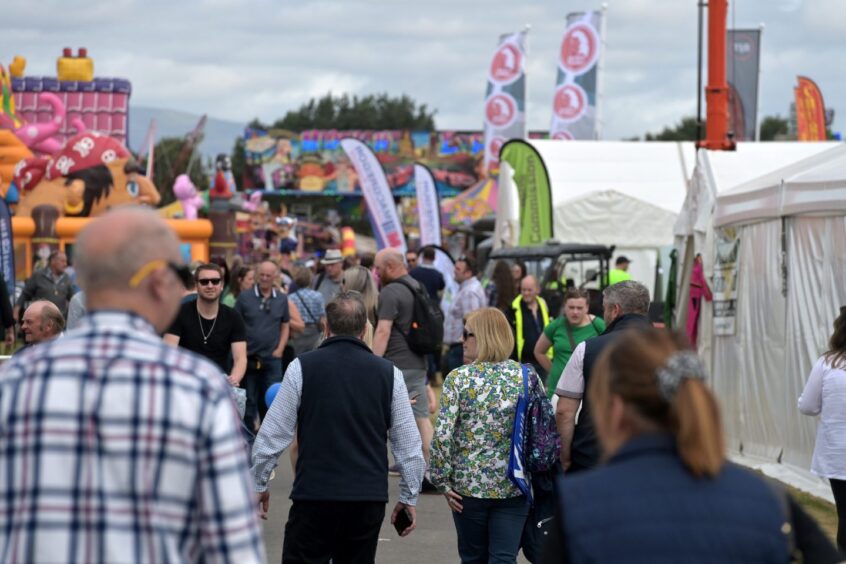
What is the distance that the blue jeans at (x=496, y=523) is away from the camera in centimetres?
646

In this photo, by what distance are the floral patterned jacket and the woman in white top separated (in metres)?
1.68

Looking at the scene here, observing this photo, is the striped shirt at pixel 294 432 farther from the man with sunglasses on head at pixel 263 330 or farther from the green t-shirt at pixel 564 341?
the man with sunglasses on head at pixel 263 330

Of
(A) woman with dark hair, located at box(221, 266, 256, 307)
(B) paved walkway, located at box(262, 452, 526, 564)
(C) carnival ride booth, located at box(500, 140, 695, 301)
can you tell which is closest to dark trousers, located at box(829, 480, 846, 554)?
(B) paved walkway, located at box(262, 452, 526, 564)

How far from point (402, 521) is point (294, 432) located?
27.5 inches

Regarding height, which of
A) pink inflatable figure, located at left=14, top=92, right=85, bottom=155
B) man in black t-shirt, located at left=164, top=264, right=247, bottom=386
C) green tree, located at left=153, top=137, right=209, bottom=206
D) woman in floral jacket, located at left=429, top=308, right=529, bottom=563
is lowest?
woman in floral jacket, located at left=429, top=308, right=529, bottom=563

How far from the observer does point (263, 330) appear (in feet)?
38.3

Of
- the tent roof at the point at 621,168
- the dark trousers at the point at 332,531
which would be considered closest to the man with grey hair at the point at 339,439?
the dark trousers at the point at 332,531

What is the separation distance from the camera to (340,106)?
122812 millimetres

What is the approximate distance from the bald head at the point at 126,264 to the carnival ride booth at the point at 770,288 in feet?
27.7

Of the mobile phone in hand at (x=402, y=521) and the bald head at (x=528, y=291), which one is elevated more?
the bald head at (x=528, y=291)

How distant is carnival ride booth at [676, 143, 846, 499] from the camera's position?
11.0 metres

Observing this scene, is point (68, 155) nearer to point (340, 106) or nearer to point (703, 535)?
point (703, 535)

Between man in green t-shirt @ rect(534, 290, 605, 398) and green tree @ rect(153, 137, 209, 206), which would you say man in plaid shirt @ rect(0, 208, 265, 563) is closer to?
man in green t-shirt @ rect(534, 290, 605, 398)

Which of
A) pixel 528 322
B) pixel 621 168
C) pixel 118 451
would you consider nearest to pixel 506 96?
pixel 621 168
